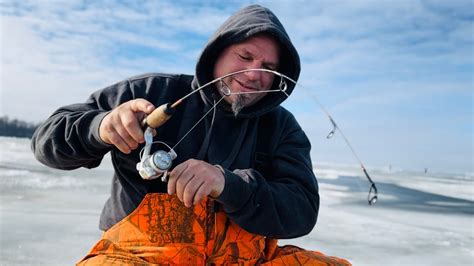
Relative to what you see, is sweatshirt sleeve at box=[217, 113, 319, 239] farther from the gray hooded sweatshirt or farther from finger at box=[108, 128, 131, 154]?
finger at box=[108, 128, 131, 154]

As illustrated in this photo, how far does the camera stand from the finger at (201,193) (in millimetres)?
1335

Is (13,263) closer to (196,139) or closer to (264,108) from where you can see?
(196,139)

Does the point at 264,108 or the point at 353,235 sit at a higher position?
the point at 264,108

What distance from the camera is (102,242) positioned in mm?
1676

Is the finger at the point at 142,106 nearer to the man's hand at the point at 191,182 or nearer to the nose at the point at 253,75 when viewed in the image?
the man's hand at the point at 191,182

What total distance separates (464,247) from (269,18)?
2809 millimetres

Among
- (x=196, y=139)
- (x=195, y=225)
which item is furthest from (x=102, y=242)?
(x=196, y=139)

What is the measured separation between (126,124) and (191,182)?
267mm

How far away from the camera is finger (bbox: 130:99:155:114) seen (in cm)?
127

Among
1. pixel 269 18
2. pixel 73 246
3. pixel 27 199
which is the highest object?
pixel 269 18

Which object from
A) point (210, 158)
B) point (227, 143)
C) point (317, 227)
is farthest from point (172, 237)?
point (317, 227)

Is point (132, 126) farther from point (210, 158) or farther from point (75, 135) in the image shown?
point (210, 158)

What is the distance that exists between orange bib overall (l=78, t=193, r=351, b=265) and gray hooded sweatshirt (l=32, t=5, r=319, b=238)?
0.27 ft

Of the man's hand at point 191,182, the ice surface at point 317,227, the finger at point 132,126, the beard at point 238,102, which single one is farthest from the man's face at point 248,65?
the ice surface at point 317,227
